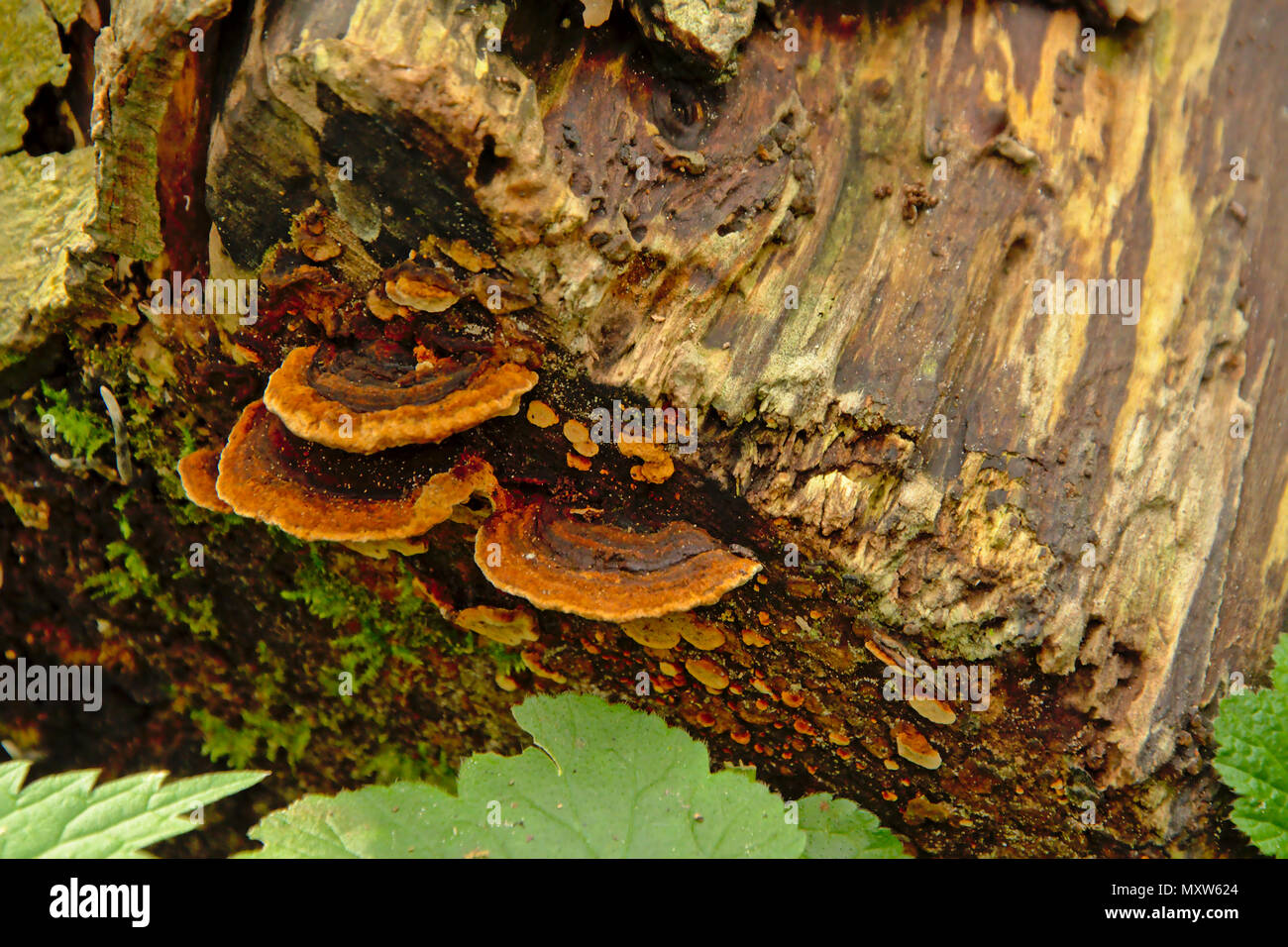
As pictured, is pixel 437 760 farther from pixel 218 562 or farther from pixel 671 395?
pixel 671 395

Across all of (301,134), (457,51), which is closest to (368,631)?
(301,134)

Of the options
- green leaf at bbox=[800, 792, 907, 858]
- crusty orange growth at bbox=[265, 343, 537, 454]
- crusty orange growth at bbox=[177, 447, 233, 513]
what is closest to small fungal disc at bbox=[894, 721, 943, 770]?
green leaf at bbox=[800, 792, 907, 858]

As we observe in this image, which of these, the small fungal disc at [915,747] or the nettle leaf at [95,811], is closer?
the nettle leaf at [95,811]

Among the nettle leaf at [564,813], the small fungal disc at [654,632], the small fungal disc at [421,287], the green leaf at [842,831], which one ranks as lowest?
the green leaf at [842,831]

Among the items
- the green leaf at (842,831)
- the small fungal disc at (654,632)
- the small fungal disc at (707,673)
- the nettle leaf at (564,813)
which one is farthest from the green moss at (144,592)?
the green leaf at (842,831)

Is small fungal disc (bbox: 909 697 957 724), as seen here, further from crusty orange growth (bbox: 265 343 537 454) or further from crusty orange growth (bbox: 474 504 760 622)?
crusty orange growth (bbox: 265 343 537 454)

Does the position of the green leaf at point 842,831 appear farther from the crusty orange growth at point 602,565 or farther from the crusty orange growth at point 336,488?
the crusty orange growth at point 336,488

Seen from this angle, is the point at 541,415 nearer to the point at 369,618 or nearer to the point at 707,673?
the point at 707,673
